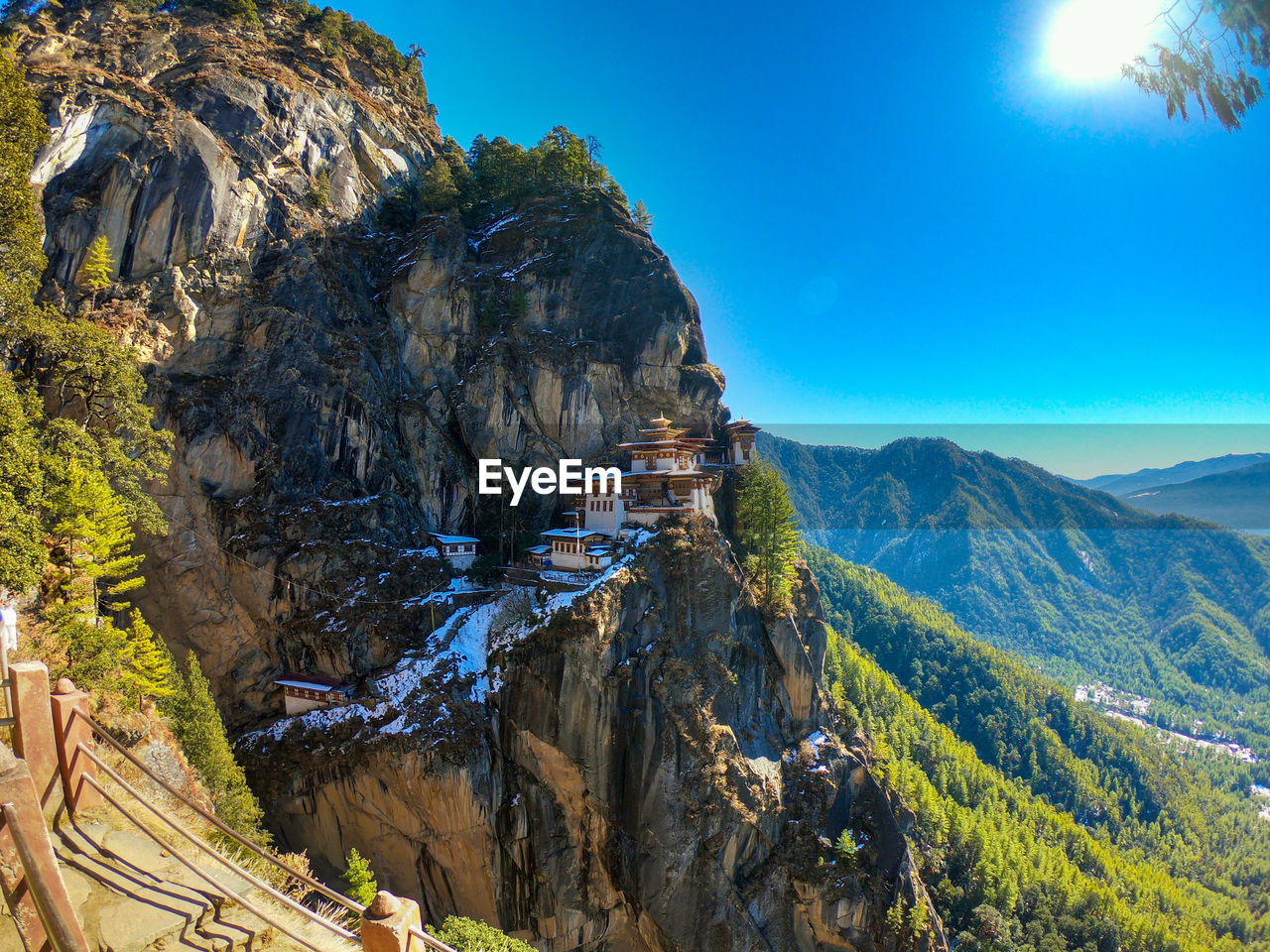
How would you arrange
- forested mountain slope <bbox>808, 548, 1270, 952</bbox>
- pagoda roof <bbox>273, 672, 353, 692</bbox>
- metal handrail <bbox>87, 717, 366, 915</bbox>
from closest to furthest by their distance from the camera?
1. metal handrail <bbox>87, 717, 366, 915</bbox>
2. pagoda roof <bbox>273, 672, 353, 692</bbox>
3. forested mountain slope <bbox>808, 548, 1270, 952</bbox>

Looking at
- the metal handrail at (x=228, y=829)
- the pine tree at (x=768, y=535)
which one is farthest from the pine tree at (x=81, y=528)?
the pine tree at (x=768, y=535)

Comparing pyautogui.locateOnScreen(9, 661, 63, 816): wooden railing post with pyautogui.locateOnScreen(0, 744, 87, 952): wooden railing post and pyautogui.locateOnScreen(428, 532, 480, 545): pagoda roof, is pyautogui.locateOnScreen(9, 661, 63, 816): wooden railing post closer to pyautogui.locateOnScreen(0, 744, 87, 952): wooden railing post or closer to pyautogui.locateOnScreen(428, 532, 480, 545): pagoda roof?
pyautogui.locateOnScreen(0, 744, 87, 952): wooden railing post

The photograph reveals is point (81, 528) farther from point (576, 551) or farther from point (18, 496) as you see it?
point (576, 551)

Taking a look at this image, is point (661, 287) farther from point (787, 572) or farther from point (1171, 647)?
point (1171, 647)

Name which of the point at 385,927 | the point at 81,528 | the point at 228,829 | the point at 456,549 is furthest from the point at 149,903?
the point at 456,549

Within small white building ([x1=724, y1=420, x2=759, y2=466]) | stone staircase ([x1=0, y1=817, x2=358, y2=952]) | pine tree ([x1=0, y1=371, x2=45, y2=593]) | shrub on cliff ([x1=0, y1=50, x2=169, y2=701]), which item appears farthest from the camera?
small white building ([x1=724, y1=420, x2=759, y2=466])

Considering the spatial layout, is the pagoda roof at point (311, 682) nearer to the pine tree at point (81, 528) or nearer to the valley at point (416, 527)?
the valley at point (416, 527)

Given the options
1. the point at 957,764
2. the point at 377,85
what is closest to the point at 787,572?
the point at 957,764

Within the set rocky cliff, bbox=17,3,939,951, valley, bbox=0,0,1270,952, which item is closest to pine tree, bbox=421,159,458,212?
valley, bbox=0,0,1270,952

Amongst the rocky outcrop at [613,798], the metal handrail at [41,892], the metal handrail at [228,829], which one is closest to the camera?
the metal handrail at [41,892]
